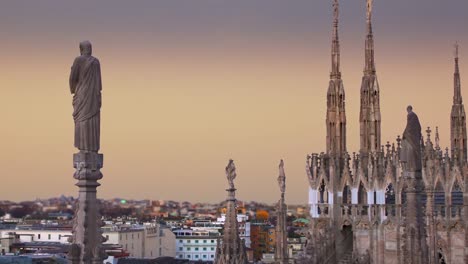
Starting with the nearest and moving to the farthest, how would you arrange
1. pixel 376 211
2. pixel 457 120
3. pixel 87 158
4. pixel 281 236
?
pixel 87 158
pixel 281 236
pixel 376 211
pixel 457 120

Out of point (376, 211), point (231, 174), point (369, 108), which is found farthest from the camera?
point (369, 108)

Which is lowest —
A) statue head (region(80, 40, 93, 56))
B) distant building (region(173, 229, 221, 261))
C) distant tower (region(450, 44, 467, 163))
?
distant building (region(173, 229, 221, 261))

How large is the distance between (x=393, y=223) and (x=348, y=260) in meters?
2.37

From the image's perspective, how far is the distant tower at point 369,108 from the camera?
4522cm

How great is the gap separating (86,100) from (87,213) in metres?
1.35

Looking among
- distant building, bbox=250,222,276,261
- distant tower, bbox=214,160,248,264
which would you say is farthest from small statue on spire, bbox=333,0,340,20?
distant building, bbox=250,222,276,261

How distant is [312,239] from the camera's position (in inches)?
1763

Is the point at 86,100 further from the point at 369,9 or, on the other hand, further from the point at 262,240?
the point at 262,240

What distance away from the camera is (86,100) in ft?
44.7

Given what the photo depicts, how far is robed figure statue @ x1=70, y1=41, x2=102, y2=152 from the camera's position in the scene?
1359 cm

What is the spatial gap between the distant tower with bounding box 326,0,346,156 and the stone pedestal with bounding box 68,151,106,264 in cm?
3273

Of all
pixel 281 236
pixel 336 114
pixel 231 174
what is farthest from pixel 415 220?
pixel 336 114

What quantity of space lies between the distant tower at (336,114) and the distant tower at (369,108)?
98 centimetres

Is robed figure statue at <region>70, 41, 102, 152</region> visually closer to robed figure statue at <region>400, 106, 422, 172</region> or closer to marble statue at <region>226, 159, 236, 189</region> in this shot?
robed figure statue at <region>400, 106, 422, 172</region>
